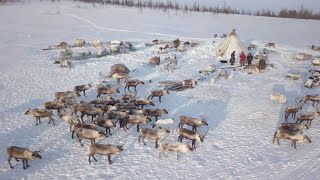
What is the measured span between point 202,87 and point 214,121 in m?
4.91

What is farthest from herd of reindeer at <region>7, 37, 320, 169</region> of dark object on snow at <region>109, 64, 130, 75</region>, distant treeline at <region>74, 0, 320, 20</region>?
distant treeline at <region>74, 0, 320, 20</region>

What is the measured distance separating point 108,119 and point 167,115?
123 inches

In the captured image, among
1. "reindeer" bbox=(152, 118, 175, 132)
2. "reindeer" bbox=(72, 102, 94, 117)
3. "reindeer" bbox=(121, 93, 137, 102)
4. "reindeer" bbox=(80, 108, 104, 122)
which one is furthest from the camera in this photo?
"reindeer" bbox=(121, 93, 137, 102)

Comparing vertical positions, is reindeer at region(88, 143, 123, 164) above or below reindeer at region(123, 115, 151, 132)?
below

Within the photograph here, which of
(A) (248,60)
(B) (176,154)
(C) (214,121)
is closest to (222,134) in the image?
(C) (214,121)

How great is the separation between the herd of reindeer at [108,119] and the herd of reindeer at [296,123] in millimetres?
3079

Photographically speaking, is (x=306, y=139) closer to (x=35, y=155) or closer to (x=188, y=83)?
(x=188, y=83)

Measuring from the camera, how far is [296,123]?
51.4 feet

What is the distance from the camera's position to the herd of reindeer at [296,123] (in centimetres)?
1418

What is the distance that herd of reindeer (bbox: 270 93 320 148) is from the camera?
1418 cm

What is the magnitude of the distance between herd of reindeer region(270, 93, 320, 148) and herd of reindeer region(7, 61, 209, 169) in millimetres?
3079

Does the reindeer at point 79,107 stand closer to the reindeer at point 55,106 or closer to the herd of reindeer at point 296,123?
the reindeer at point 55,106

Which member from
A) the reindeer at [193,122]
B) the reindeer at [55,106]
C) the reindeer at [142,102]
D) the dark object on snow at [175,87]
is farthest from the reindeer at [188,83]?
the reindeer at [55,106]

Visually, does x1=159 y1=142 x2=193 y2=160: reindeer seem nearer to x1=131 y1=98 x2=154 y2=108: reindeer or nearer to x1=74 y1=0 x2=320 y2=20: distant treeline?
x1=131 y1=98 x2=154 y2=108: reindeer
